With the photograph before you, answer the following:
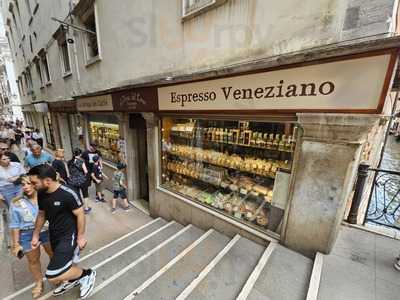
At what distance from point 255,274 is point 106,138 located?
672 cm

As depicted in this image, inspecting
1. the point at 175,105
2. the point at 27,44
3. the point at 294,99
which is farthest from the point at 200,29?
the point at 27,44

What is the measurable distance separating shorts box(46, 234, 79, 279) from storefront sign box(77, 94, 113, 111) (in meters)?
3.89

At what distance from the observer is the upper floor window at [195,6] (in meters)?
2.81

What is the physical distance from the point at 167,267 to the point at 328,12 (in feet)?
12.3

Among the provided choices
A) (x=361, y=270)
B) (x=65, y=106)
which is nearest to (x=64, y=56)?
(x=65, y=106)

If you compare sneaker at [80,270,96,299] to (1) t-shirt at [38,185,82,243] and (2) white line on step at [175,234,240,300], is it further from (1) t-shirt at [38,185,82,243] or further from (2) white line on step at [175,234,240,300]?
(2) white line on step at [175,234,240,300]

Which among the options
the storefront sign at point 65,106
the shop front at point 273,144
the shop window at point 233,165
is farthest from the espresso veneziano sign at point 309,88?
the storefront sign at point 65,106

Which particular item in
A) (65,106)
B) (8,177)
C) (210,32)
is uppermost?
(210,32)

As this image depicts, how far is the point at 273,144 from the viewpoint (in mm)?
2930

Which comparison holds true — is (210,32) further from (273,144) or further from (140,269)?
(140,269)

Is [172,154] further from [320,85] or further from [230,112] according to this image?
[320,85]

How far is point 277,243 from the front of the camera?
104 inches

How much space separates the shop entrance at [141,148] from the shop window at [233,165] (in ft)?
4.78

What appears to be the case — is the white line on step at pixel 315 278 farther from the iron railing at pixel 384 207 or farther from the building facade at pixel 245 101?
the iron railing at pixel 384 207
